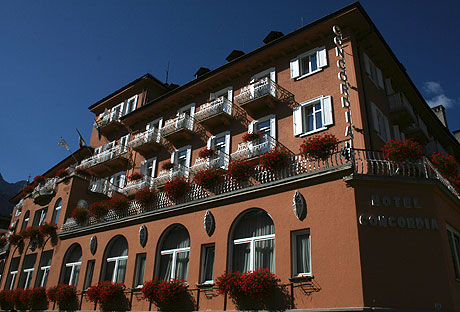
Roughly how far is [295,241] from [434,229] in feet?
13.8

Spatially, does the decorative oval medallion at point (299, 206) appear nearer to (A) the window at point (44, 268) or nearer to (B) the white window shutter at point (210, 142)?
(B) the white window shutter at point (210, 142)

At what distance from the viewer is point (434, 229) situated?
A: 11930 mm

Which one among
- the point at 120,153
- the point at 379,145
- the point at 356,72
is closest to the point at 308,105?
the point at 356,72

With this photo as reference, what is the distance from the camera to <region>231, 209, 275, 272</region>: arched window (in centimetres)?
1392

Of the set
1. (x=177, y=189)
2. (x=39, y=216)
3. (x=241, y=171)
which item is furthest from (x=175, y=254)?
(x=39, y=216)

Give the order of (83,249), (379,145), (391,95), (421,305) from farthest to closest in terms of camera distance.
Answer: (83,249), (391,95), (379,145), (421,305)

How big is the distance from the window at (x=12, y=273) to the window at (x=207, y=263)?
16.4 meters

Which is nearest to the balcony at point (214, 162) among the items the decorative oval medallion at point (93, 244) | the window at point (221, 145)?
the window at point (221, 145)

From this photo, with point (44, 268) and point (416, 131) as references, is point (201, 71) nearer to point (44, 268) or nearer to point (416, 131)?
point (416, 131)

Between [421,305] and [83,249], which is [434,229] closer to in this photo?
[421,305]

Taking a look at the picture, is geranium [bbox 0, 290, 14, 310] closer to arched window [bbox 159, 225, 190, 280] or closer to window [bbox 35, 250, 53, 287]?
window [bbox 35, 250, 53, 287]

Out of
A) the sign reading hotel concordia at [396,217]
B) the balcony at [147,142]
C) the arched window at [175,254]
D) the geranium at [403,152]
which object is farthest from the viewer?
the balcony at [147,142]

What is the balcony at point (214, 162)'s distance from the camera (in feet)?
62.6

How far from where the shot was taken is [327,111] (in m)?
16.5
